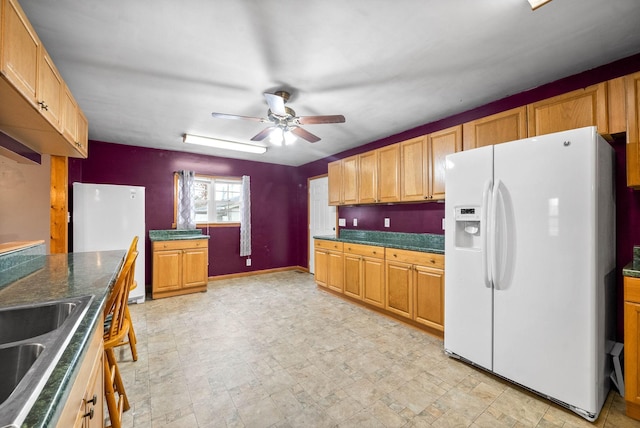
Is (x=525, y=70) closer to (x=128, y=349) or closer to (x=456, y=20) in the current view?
(x=456, y=20)

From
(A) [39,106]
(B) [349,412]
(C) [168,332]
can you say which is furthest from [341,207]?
(A) [39,106]

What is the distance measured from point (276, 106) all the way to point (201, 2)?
3.01 feet

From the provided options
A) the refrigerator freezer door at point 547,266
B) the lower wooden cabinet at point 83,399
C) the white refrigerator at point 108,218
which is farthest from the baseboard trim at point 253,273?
the refrigerator freezer door at point 547,266

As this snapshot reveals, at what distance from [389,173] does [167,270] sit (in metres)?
3.52

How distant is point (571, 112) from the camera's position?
7.11ft

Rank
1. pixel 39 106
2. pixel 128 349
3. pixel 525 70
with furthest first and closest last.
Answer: pixel 128 349 → pixel 525 70 → pixel 39 106

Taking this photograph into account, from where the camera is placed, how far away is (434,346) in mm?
2592

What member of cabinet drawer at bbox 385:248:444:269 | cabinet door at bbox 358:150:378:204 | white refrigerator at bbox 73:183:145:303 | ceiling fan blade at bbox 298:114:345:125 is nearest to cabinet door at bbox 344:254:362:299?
cabinet drawer at bbox 385:248:444:269

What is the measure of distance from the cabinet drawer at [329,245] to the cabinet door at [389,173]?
0.93 meters

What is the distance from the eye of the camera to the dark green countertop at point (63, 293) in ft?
1.88

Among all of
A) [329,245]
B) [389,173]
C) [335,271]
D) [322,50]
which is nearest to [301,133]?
[322,50]

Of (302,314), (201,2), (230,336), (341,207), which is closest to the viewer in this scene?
(201,2)

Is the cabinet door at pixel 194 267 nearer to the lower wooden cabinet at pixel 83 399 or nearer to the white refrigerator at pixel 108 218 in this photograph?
the white refrigerator at pixel 108 218

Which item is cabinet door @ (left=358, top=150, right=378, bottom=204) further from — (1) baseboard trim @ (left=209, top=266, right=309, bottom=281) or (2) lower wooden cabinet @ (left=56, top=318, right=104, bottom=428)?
(2) lower wooden cabinet @ (left=56, top=318, right=104, bottom=428)
